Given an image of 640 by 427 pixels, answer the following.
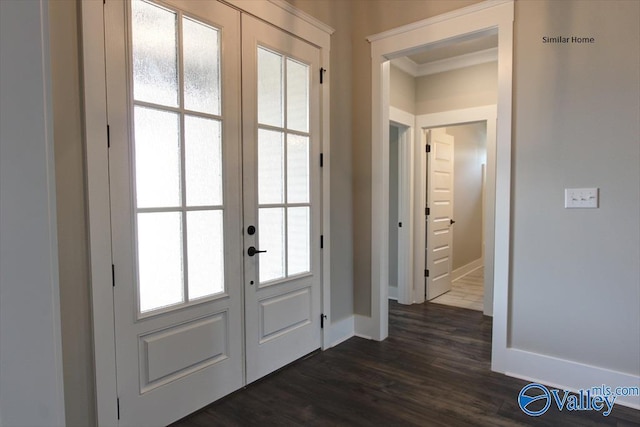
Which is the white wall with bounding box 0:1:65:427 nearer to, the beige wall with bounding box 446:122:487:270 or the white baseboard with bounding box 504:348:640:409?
the white baseboard with bounding box 504:348:640:409

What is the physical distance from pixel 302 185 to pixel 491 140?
239cm

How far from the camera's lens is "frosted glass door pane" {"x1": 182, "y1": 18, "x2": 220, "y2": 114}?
6.81 feet

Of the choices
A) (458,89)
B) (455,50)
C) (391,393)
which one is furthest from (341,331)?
(455,50)

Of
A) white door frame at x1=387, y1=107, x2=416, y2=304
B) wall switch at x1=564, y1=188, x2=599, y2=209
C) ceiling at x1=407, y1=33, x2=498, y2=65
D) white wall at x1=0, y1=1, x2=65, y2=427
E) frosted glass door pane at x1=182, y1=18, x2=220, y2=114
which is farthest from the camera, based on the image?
white door frame at x1=387, y1=107, x2=416, y2=304

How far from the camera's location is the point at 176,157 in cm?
204

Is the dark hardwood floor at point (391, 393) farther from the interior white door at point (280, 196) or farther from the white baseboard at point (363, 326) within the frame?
the interior white door at point (280, 196)

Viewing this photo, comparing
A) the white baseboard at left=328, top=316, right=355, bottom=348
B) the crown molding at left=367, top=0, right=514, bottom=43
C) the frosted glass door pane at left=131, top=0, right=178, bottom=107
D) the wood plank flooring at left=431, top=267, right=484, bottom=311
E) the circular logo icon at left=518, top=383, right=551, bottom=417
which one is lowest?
the wood plank flooring at left=431, top=267, right=484, bottom=311

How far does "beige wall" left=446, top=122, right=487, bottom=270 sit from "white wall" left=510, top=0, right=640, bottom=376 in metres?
2.76

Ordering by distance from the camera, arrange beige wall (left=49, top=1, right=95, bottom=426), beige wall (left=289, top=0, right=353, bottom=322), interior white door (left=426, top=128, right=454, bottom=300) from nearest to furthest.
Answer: beige wall (left=49, top=1, right=95, bottom=426) < beige wall (left=289, top=0, right=353, bottom=322) < interior white door (left=426, top=128, right=454, bottom=300)

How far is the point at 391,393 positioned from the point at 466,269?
4390mm

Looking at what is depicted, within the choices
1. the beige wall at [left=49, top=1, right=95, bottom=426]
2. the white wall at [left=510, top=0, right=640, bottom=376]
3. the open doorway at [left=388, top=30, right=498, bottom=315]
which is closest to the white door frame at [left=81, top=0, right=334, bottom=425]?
the beige wall at [left=49, top=1, right=95, bottom=426]

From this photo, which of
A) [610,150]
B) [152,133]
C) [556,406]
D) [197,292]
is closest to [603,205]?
[610,150]

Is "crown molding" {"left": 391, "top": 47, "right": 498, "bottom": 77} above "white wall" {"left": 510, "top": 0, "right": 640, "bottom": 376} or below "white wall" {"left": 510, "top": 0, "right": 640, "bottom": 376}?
above

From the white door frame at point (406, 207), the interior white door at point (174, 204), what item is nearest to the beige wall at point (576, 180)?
the interior white door at point (174, 204)
